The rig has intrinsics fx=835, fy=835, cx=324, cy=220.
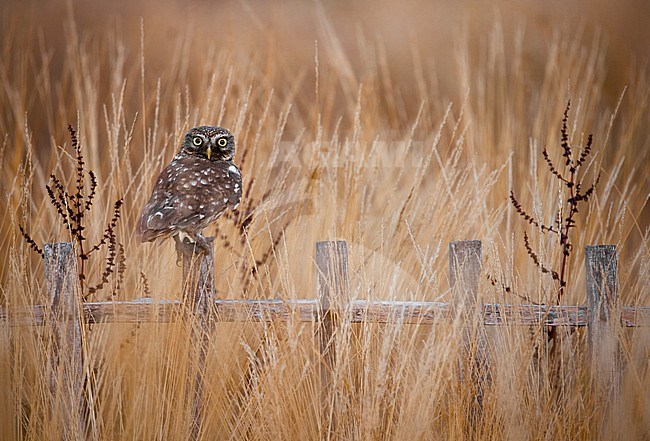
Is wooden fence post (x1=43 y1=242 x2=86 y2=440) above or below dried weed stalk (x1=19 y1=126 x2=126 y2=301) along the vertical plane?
below

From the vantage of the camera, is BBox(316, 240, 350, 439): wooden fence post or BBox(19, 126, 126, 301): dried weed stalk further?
BBox(19, 126, 126, 301): dried weed stalk

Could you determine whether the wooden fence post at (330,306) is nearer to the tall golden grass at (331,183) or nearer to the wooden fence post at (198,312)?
the tall golden grass at (331,183)

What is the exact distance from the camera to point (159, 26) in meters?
2.43

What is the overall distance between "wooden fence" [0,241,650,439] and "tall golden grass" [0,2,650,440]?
35mm

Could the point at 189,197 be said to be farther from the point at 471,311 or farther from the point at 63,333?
the point at 471,311

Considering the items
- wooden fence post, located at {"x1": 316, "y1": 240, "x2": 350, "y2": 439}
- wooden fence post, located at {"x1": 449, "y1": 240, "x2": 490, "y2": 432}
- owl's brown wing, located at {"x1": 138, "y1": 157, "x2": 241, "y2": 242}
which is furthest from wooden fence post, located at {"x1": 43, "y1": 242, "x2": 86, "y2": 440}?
wooden fence post, located at {"x1": 449, "y1": 240, "x2": 490, "y2": 432}

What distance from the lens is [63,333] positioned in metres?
2.14

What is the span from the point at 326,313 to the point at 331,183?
46 centimetres

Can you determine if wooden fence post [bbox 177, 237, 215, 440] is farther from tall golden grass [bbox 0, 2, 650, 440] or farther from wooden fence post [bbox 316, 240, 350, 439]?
wooden fence post [bbox 316, 240, 350, 439]

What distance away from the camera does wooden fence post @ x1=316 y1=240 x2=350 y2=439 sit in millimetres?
2049

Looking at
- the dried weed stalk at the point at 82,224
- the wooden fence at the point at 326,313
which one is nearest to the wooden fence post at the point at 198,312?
the wooden fence at the point at 326,313

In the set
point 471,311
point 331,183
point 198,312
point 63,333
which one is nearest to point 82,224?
point 63,333

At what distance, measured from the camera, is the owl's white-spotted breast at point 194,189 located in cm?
212

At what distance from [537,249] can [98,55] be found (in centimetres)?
140
